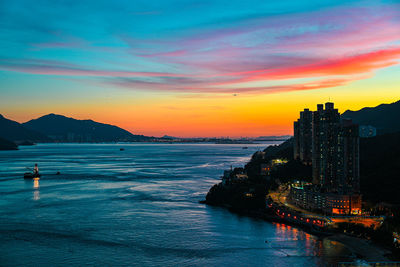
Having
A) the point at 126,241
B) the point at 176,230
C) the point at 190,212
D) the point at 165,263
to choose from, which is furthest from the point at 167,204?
the point at 165,263

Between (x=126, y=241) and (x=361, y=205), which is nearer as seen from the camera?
(x=126, y=241)

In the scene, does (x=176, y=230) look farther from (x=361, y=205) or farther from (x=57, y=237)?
(x=361, y=205)

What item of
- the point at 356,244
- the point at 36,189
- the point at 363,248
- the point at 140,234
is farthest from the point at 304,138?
the point at 140,234

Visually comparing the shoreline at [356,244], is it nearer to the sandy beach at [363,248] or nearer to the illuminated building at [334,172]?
the sandy beach at [363,248]

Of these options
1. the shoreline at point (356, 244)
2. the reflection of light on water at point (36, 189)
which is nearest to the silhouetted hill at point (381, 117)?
the shoreline at point (356, 244)

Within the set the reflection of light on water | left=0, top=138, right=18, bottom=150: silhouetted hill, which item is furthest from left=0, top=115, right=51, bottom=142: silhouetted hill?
the reflection of light on water

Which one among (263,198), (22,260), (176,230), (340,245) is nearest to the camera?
(22,260)

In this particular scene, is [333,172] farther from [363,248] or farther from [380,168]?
[363,248]

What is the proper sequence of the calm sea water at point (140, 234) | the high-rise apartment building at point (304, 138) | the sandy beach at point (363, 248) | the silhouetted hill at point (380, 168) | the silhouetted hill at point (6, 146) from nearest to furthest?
the sandy beach at point (363, 248), the calm sea water at point (140, 234), the silhouetted hill at point (380, 168), the high-rise apartment building at point (304, 138), the silhouetted hill at point (6, 146)

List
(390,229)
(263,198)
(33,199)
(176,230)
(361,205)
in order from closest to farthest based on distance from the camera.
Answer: (390,229) → (176,230) → (361,205) → (263,198) → (33,199)
